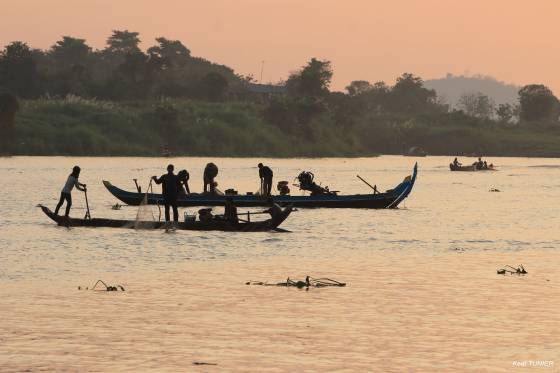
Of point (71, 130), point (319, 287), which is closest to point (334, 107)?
point (71, 130)

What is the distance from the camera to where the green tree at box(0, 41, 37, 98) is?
14738 cm

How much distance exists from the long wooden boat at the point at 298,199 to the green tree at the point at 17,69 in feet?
329

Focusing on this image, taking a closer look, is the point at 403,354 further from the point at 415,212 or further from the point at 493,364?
the point at 415,212

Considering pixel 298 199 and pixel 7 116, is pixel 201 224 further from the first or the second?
pixel 7 116

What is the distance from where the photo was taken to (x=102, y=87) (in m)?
157

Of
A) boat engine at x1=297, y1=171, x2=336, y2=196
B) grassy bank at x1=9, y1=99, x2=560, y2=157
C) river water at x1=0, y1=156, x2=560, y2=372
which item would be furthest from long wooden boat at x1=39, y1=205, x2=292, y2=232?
grassy bank at x1=9, y1=99, x2=560, y2=157

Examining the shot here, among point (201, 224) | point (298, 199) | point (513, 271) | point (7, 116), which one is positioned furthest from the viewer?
point (7, 116)

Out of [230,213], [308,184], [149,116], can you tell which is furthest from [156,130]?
[230,213]

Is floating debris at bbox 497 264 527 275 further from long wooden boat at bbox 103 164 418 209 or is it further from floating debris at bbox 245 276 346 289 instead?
long wooden boat at bbox 103 164 418 209

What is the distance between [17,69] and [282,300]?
130389 millimetres

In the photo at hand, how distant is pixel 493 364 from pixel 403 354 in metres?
1.49

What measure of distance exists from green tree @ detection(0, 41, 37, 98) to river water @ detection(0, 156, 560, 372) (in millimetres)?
104076

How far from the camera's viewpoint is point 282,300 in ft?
75.5

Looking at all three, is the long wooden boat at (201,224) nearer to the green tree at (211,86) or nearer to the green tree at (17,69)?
the green tree at (17,69)
